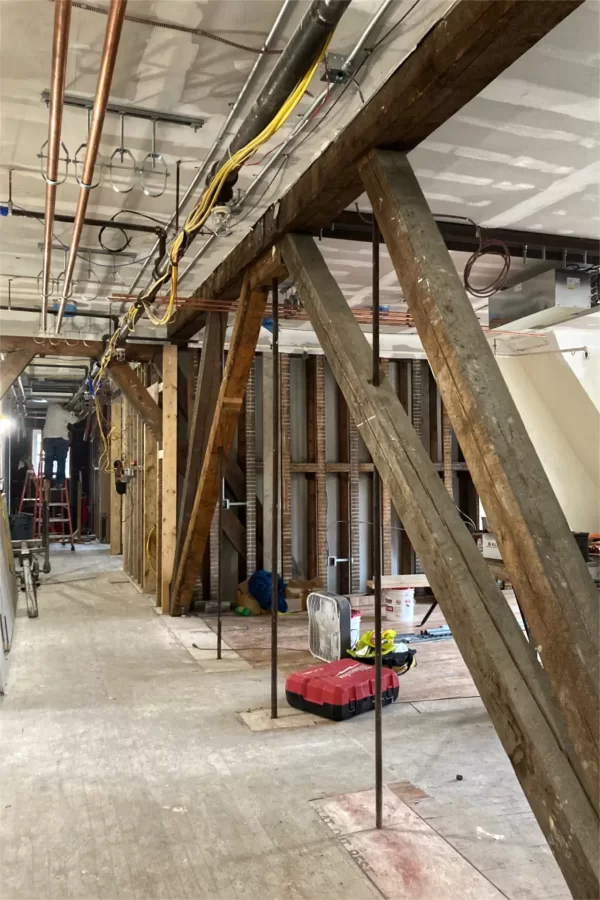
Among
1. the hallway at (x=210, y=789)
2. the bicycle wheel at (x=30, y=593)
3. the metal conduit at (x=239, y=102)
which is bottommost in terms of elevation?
the hallway at (x=210, y=789)

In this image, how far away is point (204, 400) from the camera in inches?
225

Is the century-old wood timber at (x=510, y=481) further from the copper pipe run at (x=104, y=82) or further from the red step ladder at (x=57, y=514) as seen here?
the red step ladder at (x=57, y=514)

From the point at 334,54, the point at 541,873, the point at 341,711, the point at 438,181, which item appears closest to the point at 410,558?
the point at 341,711

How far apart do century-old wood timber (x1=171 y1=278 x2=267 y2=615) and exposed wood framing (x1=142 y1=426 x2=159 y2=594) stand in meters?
1.27

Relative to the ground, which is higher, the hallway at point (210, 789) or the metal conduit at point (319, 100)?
the metal conduit at point (319, 100)

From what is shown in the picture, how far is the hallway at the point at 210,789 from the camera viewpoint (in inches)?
85.7

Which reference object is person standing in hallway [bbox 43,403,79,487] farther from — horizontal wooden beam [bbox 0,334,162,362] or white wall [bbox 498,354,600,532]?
white wall [bbox 498,354,600,532]

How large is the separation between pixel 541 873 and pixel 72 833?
164 centimetres

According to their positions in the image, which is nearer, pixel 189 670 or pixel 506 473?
pixel 506 473

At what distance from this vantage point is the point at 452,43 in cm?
193

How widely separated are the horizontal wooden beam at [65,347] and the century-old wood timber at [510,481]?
4764 mm

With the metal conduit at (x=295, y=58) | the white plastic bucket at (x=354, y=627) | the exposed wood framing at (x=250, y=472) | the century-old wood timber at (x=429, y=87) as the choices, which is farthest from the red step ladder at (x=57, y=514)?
the metal conduit at (x=295, y=58)

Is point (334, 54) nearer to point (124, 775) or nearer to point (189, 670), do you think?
point (124, 775)

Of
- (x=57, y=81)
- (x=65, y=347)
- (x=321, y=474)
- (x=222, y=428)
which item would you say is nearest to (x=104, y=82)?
(x=57, y=81)
